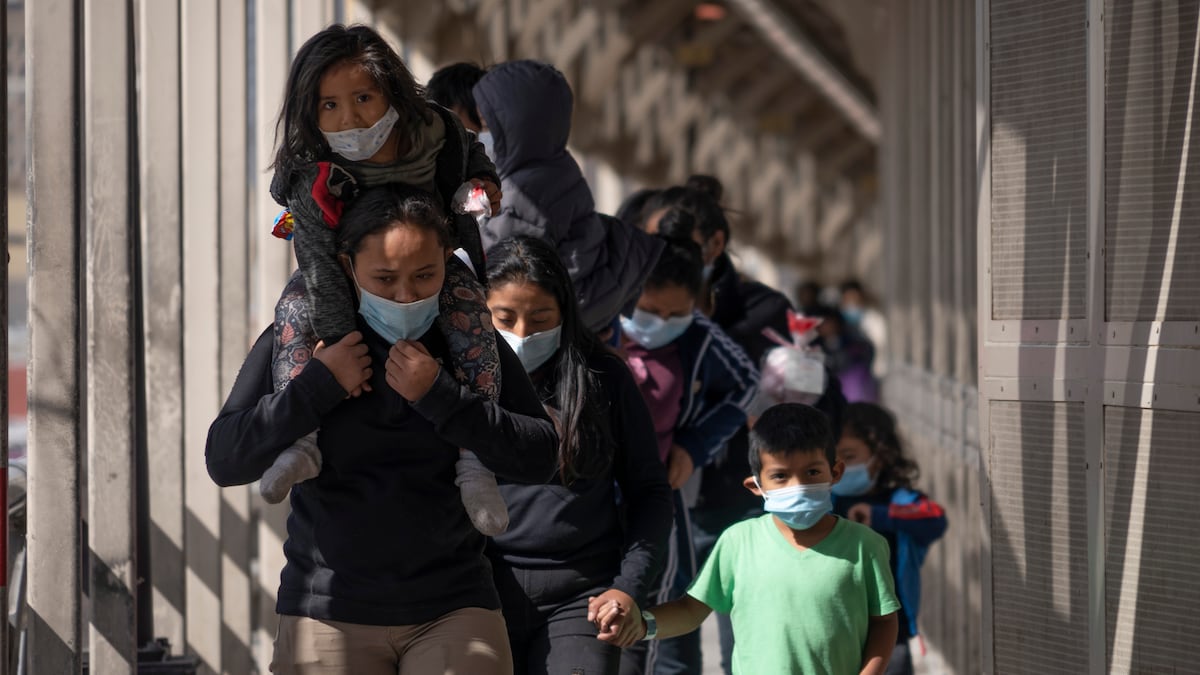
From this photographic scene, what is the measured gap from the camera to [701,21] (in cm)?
1853

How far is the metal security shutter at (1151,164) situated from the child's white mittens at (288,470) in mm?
2082

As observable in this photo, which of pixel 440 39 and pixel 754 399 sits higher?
pixel 440 39

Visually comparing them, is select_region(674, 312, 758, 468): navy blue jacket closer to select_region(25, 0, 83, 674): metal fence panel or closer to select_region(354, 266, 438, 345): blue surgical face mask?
select_region(25, 0, 83, 674): metal fence panel

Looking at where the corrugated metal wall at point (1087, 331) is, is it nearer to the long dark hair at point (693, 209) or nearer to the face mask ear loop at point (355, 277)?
the long dark hair at point (693, 209)

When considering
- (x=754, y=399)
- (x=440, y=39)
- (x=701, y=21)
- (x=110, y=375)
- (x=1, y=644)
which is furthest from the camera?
(x=701, y=21)

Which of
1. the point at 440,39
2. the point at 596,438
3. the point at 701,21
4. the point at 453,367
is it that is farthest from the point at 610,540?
the point at 701,21

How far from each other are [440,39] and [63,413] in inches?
199

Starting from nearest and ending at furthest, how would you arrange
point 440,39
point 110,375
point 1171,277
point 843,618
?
1. point 843,618
2. point 1171,277
3. point 110,375
4. point 440,39

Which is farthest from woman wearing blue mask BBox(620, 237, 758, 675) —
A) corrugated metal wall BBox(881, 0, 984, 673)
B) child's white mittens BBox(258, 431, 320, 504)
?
child's white mittens BBox(258, 431, 320, 504)

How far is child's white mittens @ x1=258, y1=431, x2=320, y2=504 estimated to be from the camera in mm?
2990

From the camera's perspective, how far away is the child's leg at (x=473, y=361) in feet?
10.1

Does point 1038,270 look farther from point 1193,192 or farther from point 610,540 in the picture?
point 610,540

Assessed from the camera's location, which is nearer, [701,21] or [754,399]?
[754,399]

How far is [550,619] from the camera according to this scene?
12.2 ft
